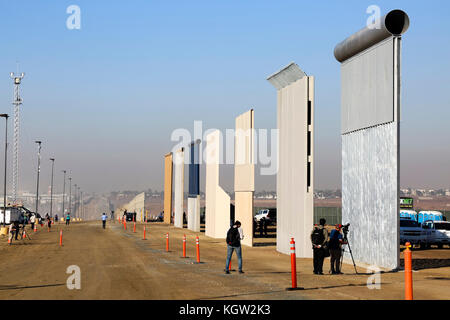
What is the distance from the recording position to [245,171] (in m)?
41.8

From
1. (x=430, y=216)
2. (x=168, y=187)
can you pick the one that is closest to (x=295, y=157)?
(x=430, y=216)

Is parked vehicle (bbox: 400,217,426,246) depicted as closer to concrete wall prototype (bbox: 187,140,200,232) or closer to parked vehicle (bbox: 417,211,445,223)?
parked vehicle (bbox: 417,211,445,223)

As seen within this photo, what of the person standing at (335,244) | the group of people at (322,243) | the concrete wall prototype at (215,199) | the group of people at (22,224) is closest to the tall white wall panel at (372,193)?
the group of people at (322,243)

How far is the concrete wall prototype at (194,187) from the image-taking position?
60.8 metres

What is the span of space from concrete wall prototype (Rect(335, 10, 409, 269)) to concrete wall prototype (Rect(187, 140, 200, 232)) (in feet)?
109

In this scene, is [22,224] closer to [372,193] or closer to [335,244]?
[372,193]

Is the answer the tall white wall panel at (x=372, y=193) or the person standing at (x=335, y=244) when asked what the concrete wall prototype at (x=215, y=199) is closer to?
the tall white wall panel at (x=372, y=193)

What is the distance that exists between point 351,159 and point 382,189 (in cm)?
340

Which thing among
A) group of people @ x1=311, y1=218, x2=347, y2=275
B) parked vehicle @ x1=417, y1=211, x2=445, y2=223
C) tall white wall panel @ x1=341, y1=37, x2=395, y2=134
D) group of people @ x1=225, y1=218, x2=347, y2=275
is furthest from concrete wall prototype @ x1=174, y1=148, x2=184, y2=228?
group of people @ x1=311, y1=218, x2=347, y2=275

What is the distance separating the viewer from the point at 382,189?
24.3m

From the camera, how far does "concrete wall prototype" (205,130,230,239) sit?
1971 inches

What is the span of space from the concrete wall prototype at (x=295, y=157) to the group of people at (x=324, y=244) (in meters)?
8.65

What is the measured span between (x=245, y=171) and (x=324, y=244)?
68.0ft
